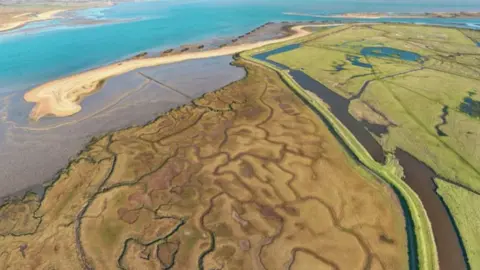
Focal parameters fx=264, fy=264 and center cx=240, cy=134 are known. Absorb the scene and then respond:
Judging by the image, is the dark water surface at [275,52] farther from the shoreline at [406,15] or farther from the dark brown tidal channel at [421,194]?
the shoreline at [406,15]

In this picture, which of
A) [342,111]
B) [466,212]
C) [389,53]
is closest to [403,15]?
[389,53]

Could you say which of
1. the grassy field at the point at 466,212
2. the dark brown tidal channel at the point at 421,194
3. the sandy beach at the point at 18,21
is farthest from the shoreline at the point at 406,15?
the sandy beach at the point at 18,21

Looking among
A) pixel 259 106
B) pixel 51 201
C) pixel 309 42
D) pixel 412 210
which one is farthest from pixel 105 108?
pixel 309 42

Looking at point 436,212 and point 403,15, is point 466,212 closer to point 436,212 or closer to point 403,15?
point 436,212

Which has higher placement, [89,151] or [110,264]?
[89,151]

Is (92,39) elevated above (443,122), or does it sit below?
above

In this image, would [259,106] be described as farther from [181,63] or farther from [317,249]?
[181,63]
